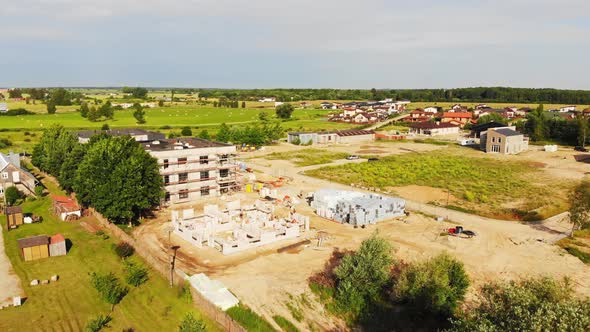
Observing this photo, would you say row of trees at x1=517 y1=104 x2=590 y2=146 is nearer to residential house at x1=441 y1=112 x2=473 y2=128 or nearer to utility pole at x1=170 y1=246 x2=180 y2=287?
residential house at x1=441 y1=112 x2=473 y2=128

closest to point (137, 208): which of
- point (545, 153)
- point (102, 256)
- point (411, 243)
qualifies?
point (102, 256)

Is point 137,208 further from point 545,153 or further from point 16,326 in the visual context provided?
point 545,153

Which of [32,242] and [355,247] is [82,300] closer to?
[32,242]

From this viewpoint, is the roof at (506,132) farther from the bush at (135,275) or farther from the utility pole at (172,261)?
the bush at (135,275)

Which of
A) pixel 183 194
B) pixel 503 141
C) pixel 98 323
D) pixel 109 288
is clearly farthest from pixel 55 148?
pixel 503 141

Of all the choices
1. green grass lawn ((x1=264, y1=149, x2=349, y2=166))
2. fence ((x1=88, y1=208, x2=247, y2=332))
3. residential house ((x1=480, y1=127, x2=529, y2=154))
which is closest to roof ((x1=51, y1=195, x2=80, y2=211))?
fence ((x1=88, y1=208, x2=247, y2=332))

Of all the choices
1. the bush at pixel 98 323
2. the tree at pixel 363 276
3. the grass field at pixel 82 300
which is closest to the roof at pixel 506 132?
the tree at pixel 363 276

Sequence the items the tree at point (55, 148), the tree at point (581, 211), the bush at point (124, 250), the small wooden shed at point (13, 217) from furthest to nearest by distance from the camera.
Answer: the tree at point (55, 148), the small wooden shed at point (13, 217), the tree at point (581, 211), the bush at point (124, 250)
